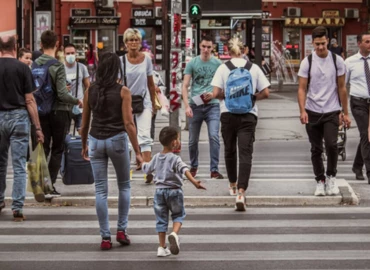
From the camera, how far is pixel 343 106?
12.8 meters

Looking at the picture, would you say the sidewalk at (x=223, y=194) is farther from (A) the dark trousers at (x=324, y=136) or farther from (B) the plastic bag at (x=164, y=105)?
(B) the plastic bag at (x=164, y=105)

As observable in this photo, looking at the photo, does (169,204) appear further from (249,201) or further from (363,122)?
(363,122)

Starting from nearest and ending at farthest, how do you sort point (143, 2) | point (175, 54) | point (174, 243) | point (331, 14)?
1. point (174, 243)
2. point (175, 54)
3. point (143, 2)
4. point (331, 14)

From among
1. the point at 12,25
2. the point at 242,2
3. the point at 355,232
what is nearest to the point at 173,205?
the point at 355,232

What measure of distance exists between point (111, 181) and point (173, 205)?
5.05m

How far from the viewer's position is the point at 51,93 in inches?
500

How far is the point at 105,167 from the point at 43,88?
118 inches

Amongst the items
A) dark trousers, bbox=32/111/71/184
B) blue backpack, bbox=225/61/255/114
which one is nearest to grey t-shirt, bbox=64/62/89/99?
dark trousers, bbox=32/111/71/184

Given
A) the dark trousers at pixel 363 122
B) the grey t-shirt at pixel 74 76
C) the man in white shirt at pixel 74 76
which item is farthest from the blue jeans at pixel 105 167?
the grey t-shirt at pixel 74 76

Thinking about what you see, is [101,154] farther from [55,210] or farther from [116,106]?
[55,210]

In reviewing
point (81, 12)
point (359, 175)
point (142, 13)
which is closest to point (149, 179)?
point (359, 175)

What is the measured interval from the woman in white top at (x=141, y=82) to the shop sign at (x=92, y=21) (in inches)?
1574

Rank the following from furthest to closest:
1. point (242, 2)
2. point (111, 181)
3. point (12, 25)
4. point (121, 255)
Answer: point (242, 2), point (12, 25), point (111, 181), point (121, 255)

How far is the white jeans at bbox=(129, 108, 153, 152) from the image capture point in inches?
540
